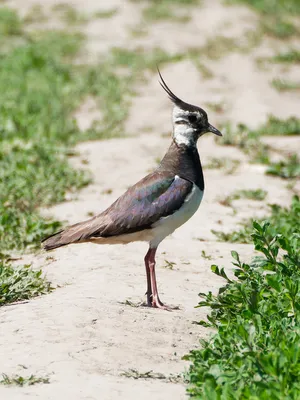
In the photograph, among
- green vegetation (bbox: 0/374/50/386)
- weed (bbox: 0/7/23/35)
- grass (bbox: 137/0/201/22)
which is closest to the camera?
green vegetation (bbox: 0/374/50/386)

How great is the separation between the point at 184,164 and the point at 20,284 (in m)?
1.53

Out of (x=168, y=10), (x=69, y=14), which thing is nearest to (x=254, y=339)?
(x=168, y=10)

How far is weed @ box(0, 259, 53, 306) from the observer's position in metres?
6.15

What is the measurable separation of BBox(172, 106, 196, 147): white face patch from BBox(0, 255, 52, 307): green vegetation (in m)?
1.51

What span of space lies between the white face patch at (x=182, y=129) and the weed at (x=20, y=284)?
1514 millimetres

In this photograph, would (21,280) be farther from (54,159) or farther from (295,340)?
(54,159)

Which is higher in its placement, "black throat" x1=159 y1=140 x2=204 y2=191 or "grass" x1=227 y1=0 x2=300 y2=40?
"black throat" x1=159 y1=140 x2=204 y2=191

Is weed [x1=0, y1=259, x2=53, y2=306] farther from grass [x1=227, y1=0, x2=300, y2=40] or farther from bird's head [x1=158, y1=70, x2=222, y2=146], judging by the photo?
grass [x1=227, y1=0, x2=300, y2=40]

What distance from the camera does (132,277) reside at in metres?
6.76

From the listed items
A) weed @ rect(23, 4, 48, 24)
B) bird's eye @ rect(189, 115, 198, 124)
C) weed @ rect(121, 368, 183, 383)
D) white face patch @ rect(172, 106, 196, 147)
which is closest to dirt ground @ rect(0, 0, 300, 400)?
weed @ rect(121, 368, 183, 383)

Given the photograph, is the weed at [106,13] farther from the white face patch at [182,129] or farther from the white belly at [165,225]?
the white belly at [165,225]

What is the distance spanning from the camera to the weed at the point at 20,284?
6.15 m

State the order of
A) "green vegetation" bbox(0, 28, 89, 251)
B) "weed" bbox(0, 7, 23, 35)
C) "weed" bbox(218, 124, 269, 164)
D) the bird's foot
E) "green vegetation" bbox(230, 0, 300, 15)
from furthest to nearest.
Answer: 1. "green vegetation" bbox(230, 0, 300, 15)
2. "weed" bbox(0, 7, 23, 35)
3. "weed" bbox(218, 124, 269, 164)
4. "green vegetation" bbox(0, 28, 89, 251)
5. the bird's foot

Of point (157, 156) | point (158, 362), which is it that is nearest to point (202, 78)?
point (157, 156)
